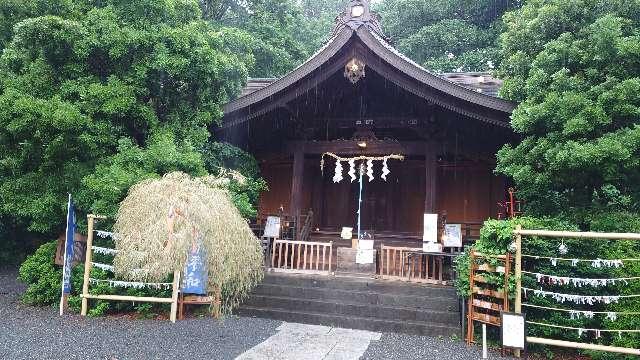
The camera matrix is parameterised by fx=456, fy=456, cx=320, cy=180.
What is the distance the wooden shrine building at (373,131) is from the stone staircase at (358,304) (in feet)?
8.69

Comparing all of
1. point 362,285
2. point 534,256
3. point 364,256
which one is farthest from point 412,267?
point 534,256

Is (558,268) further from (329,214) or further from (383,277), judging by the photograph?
(329,214)

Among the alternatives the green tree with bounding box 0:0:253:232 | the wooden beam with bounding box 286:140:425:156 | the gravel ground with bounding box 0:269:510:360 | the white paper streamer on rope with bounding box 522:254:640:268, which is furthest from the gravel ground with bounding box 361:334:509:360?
the wooden beam with bounding box 286:140:425:156

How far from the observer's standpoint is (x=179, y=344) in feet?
21.4

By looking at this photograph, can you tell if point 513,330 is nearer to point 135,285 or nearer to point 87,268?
point 135,285

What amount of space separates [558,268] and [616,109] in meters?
2.56

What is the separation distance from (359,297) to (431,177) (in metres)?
3.63

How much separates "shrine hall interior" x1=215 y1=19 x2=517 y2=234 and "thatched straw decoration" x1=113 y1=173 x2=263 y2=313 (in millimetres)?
5686

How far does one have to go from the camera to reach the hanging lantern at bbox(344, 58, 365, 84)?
1018 centimetres

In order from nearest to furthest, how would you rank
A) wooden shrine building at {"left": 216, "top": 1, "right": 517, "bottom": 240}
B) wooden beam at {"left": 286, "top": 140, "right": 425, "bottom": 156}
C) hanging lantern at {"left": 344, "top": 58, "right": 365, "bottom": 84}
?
1. wooden shrine building at {"left": 216, "top": 1, "right": 517, "bottom": 240}
2. hanging lantern at {"left": 344, "top": 58, "right": 365, "bottom": 84}
3. wooden beam at {"left": 286, "top": 140, "right": 425, "bottom": 156}

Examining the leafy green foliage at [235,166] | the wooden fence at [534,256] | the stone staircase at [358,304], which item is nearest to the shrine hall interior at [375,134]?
the leafy green foliage at [235,166]

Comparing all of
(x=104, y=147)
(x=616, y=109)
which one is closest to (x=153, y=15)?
(x=104, y=147)

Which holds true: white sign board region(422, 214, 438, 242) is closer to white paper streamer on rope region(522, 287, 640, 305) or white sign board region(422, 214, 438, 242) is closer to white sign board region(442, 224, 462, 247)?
white sign board region(442, 224, 462, 247)

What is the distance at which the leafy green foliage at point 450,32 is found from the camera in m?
22.2
